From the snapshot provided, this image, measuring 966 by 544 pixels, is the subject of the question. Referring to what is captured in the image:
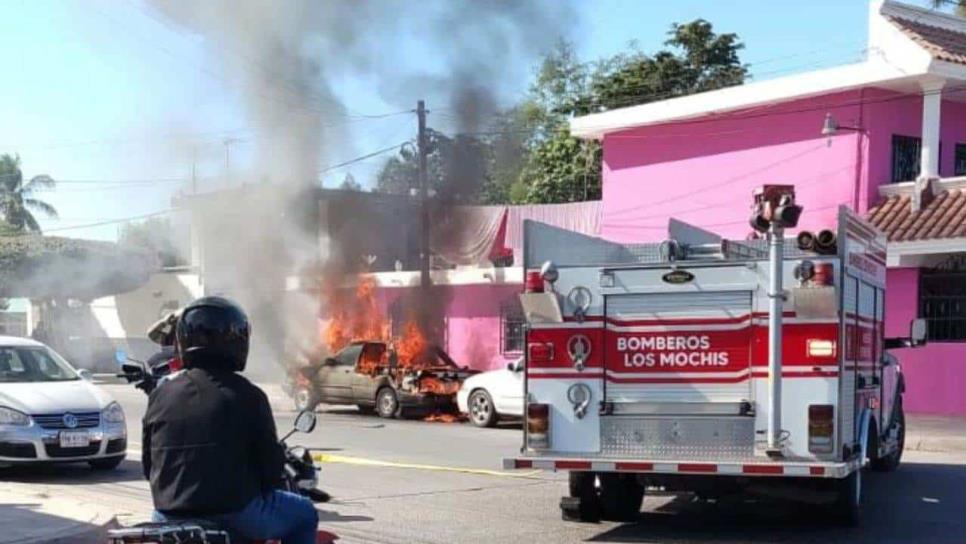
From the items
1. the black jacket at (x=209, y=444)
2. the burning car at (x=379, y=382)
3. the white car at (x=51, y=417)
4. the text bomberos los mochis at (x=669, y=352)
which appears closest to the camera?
the black jacket at (x=209, y=444)

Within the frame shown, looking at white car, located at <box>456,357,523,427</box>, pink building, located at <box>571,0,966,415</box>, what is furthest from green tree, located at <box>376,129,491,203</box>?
white car, located at <box>456,357,523,427</box>

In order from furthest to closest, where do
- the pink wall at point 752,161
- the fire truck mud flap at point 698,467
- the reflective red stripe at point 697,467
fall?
the pink wall at point 752,161, the reflective red stripe at point 697,467, the fire truck mud flap at point 698,467

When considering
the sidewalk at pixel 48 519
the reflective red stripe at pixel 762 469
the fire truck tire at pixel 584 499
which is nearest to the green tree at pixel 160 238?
the sidewalk at pixel 48 519

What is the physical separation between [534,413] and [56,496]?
174 inches

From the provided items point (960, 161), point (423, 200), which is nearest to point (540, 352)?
point (960, 161)

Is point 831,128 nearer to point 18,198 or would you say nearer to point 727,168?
point 727,168

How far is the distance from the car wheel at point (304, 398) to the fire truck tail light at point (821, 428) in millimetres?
14984

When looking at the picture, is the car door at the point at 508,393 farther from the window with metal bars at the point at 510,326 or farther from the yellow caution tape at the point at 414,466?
the window with metal bars at the point at 510,326

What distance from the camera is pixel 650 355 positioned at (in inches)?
Result: 344

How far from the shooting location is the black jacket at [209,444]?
399 cm

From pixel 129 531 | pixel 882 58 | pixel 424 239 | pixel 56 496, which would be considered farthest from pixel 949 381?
pixel 129 531

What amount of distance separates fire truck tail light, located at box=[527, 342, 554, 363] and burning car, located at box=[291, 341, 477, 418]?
37.7ft

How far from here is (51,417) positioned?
11.1 metres

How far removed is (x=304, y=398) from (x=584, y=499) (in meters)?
13.7
